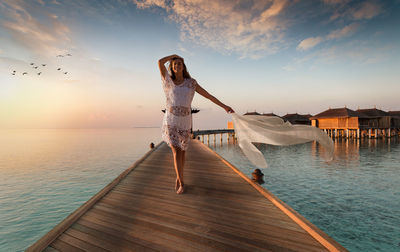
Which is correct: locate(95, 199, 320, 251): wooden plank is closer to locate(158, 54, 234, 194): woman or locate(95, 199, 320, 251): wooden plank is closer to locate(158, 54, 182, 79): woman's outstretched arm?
locate(158, 54, 234, 194): woman

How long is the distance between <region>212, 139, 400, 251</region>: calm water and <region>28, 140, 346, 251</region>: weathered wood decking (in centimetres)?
465

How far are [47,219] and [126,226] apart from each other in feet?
27.7

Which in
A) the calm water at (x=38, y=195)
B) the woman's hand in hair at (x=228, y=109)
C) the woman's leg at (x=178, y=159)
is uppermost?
the woman's hand in hair at (x=228, y=109)

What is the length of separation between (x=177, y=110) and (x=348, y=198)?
9368mm

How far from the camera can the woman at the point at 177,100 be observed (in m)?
2.70

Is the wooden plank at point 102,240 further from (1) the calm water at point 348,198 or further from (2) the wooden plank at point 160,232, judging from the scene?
→ (1) the calm water at point 348,198

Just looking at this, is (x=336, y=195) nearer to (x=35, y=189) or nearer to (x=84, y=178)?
(x=84, y=178)

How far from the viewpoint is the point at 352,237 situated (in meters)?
5.25

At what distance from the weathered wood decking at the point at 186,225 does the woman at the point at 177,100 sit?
0.85 meters

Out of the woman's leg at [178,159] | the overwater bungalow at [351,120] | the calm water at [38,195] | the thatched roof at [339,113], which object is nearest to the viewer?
the woman's leg at [178,159]

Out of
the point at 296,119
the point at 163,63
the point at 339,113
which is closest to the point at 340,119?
the point at 339,113

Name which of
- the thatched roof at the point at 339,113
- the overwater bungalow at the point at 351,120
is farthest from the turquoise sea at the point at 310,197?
the overwater bungalow at the point at 351,120

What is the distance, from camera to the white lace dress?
2727mm

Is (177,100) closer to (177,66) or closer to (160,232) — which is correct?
(177,66)
